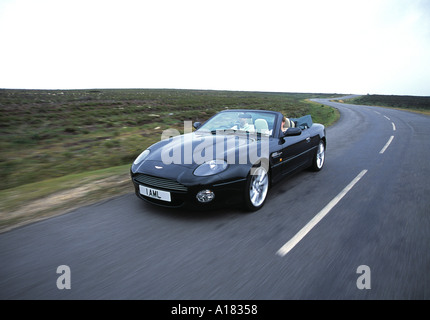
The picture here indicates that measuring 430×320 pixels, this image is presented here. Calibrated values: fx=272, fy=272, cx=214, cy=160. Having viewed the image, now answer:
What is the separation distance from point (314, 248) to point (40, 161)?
6.80 m

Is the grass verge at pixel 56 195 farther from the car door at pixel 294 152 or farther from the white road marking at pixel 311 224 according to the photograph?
the white road marking at pixel 311 224

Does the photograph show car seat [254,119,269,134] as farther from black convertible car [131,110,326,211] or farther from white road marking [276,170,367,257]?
white road marking [276,170,367,257]

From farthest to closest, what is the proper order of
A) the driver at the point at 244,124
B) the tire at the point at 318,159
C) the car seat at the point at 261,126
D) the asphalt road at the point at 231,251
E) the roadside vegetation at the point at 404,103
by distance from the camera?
the roadside vegetation at the point at 404,103 → the tire at the point at 318,159 → the driver at the point at 244,124 → the car seat at the point at 261,126 → the asphalt road at the point at 231,251

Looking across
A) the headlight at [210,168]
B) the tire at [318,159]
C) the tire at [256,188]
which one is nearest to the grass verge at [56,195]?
the headlight at [210,168]

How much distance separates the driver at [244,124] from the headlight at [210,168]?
126 centimetres

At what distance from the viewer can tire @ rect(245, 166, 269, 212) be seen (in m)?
3.55

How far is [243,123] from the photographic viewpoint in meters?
4.62

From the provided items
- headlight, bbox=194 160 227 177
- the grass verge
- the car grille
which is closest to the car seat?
headlight, bbox=194 160 227 177

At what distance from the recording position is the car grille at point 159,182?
10.6 feet

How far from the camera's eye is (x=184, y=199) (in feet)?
10.6

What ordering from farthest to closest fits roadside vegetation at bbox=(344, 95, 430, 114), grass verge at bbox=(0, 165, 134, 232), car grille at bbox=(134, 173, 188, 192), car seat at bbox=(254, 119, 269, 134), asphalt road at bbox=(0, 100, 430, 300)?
roadside vegetation at bbox=(344, 95, 430, 114) < car seat at bbox=(254, 119, 269, 134) < grass verge at bbox=(0, 165, 134, 232) < car grille at bbox=(134, 173, 188, 192) < asphalt road at bbox=(0, 100, 430, 300)

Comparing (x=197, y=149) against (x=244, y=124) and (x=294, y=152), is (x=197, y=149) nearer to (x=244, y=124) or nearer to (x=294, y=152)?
(x=244, y=124)

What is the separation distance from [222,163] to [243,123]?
1411 mm
